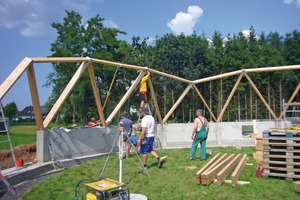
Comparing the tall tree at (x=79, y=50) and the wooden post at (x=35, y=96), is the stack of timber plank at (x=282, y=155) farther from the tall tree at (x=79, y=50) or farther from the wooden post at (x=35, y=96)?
the tall tree at (x=79, y=50)

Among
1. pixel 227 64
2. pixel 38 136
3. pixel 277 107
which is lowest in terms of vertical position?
pixel 38 136

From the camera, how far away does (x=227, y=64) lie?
120 ft

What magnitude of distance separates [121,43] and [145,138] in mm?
33477

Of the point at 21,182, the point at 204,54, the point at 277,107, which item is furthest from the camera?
the point at 204,54

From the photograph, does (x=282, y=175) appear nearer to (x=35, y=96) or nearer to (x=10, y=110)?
(x=35, y=96)

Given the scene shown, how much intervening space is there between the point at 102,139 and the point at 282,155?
7.48 m

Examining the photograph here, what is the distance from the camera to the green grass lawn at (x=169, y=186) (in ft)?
21.8

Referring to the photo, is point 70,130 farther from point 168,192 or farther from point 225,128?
point 225,128

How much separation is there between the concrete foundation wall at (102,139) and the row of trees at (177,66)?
10.7 metres

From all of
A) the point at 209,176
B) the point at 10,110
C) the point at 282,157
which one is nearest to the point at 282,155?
the point at 282,157

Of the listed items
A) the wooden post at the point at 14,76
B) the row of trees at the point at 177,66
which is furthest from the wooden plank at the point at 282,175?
the row of trees at the point at 177,66

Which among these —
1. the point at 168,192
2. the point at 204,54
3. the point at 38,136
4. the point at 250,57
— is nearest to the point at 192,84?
the point at 38,136

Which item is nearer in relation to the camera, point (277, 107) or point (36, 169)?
point (36, 169)

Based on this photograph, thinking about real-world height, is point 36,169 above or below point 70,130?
below
